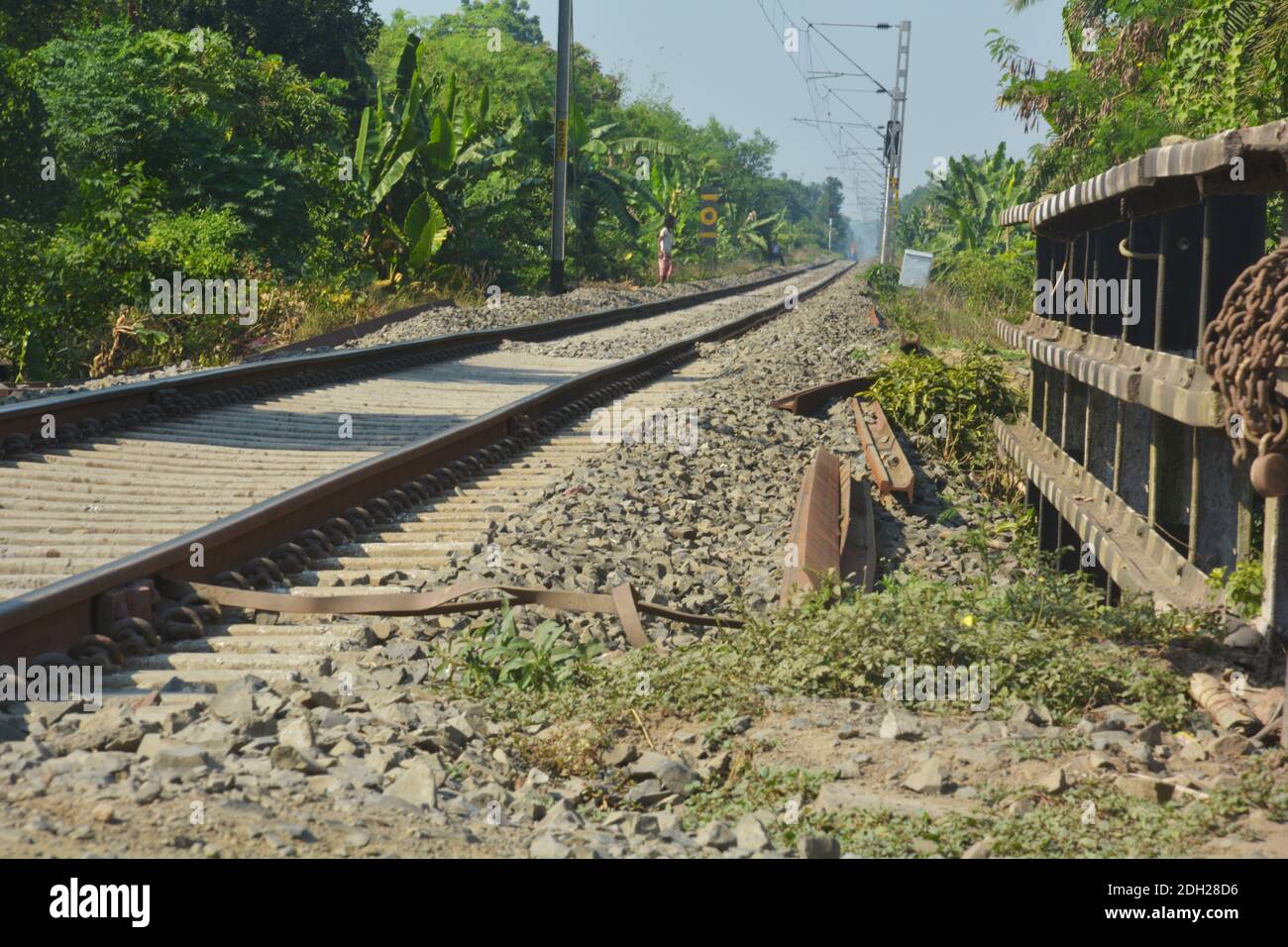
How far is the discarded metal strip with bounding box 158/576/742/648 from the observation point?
4977 mm

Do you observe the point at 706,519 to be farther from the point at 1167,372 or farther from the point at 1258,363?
the point at 1258,363

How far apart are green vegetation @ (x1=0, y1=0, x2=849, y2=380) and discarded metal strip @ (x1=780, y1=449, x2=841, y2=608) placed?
893 centimetres

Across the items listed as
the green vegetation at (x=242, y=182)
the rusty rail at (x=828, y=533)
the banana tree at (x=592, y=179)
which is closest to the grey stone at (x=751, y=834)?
the rusty rail at (x=828, y=533)

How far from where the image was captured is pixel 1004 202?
38.9 metres

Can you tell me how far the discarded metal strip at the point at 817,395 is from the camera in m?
11.9

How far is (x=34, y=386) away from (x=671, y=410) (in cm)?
539

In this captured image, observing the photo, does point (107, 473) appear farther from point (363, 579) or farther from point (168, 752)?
point (168, 752)

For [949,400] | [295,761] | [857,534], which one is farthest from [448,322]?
[295,761]

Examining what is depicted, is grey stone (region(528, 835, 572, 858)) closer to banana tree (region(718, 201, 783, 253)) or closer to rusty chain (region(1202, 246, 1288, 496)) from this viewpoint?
rusty chain (region(1202, 246, 1288, 496))

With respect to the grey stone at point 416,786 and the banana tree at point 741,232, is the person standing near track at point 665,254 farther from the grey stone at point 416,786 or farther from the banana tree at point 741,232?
the grey stone at point 416,786

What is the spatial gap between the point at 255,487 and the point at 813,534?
2883 millimetres

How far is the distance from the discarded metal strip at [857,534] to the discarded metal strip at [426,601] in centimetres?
124

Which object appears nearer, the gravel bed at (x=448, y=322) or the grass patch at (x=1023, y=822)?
the grass patch at (x=1023, y=822)

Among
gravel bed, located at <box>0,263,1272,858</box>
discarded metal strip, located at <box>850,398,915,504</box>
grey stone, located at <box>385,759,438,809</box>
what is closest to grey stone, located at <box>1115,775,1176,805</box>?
gravel bed, located at <box>0,263,1272,858</box>
